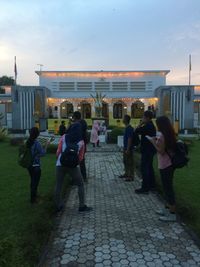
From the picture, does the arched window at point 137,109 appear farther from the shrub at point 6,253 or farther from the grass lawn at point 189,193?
the shrub at point 6,253

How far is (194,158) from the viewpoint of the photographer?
12.5 metres

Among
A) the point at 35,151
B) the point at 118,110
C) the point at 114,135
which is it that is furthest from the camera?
the point at 118,110

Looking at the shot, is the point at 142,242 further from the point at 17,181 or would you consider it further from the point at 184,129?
the point at 184,129

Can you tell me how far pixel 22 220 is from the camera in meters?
5.12

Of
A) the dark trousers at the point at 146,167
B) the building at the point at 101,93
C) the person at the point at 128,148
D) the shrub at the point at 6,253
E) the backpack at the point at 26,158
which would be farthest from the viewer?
the building at the point at 101,93

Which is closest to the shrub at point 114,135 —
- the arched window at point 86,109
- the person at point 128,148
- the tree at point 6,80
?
the person at point 128,148

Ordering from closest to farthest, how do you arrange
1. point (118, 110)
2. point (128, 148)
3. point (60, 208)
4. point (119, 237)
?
point (119, 237) → point (60, 208) → point (128, 148) → point (118, 110)

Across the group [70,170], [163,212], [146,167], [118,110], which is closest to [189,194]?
[146,167]

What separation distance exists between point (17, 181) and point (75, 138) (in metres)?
3.38

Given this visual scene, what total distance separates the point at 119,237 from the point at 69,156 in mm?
1517

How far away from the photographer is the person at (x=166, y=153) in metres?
5.00

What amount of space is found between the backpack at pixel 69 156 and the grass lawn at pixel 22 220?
0.86 m

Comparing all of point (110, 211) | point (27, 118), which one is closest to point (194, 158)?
point (110, 211)

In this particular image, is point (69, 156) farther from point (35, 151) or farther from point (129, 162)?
point (129, 162)
